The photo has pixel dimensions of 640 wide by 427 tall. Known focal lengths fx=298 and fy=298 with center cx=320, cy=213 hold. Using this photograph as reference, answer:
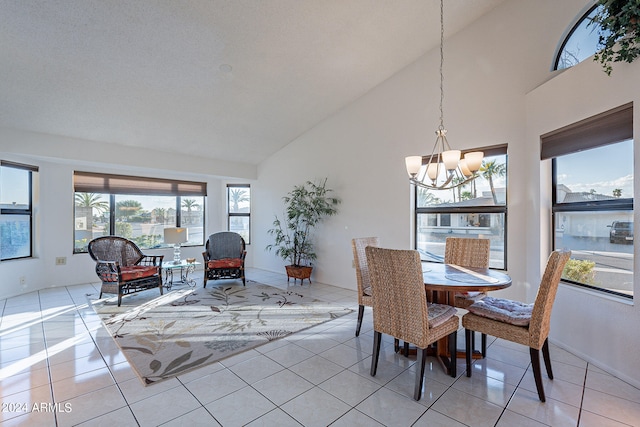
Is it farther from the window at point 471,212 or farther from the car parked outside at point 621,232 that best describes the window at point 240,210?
the car parked outside at point 621,232

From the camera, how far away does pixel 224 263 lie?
17.8ft

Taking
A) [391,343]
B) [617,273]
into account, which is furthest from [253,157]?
[617,273]

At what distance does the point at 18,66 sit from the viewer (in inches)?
129

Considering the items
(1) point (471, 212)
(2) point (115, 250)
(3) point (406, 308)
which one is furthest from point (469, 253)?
(2) point (115, 250)

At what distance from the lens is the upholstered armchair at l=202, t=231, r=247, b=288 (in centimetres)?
541

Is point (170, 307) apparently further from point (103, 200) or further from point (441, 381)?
point (441, 381)

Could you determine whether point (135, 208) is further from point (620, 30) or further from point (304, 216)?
point (620, 30)

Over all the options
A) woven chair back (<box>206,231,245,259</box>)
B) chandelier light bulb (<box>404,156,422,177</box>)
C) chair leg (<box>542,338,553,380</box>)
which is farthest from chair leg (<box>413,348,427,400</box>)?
woven chair back (<box>206,231,245,259</box>)

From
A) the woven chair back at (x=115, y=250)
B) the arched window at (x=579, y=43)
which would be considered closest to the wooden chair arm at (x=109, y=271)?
the woven chair back at (x=115, y=250)

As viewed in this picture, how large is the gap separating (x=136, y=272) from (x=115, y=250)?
0.81 metres

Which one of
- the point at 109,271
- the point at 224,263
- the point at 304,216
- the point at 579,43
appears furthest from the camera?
the point at 304,216

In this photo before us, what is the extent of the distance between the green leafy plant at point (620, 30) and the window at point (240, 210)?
656 cm

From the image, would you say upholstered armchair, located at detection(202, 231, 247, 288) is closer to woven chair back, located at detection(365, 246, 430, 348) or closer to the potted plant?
the potted plant

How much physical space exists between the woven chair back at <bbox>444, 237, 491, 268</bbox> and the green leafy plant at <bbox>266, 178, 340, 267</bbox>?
2410 mm
